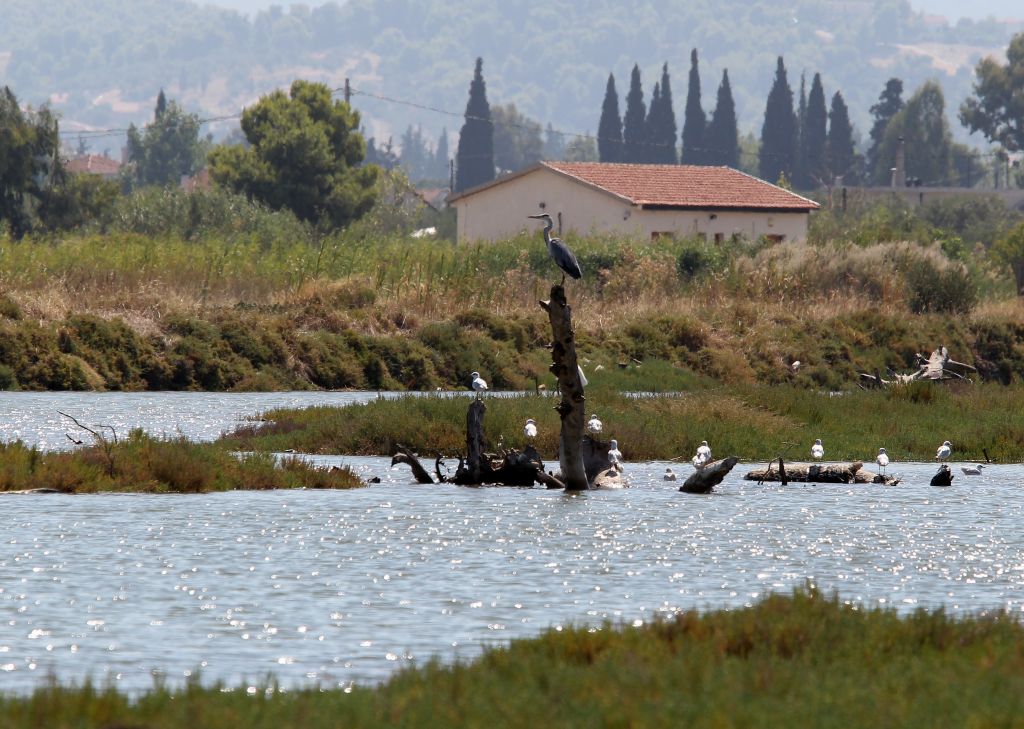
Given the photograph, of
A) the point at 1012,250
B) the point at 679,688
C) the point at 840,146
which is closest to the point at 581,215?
the point at 1012,250

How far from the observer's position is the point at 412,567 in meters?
19.7

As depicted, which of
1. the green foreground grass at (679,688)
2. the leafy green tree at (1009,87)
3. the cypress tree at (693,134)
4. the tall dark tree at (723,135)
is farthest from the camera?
the leafy green tree at (1009,87)

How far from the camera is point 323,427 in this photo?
35.0 meters

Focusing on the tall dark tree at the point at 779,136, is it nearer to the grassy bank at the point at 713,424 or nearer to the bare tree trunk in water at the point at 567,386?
the grassy bank at the point at 713,424

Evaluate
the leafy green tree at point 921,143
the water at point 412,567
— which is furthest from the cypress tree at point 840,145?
the water at point 412,567

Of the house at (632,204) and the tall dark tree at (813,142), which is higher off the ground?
the tall dark tree at (813,142)

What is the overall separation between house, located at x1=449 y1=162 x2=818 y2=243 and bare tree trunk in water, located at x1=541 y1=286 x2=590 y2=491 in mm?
56761

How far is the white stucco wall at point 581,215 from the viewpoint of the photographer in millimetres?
85938

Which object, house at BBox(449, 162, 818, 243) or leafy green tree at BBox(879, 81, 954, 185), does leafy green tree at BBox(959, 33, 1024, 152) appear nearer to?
leafy green tree at BBox(879, 81, 954, 185)

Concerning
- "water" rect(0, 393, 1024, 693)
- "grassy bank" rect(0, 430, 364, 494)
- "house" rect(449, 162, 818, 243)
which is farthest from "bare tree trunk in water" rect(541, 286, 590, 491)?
"house" rect(449, 162, 818, 243)

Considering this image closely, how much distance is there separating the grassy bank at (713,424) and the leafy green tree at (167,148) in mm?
149154

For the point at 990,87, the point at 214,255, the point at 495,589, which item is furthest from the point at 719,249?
the point at 990,87

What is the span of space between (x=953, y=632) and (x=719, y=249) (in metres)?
61.0

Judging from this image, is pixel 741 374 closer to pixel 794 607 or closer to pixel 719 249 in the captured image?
pixel 719 249
